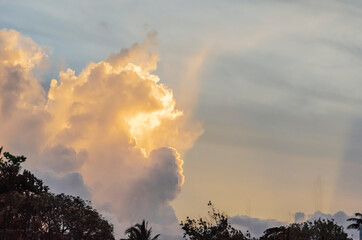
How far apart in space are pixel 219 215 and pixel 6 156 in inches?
1121

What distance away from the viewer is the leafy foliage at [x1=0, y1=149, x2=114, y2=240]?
88.9m

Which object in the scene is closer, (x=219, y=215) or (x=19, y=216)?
(x=219, y=215)

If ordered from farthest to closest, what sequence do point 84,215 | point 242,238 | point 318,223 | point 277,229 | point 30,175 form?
1. point 318,223
2. point 84,215
3. point 30,175
4. point 242,238
5. point 277,229

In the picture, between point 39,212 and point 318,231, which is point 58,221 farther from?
point 318,231

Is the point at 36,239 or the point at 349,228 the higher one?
the point at 349,228

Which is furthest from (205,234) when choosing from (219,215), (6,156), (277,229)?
(6,156)

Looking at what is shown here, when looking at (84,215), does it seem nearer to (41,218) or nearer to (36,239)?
(41,218)

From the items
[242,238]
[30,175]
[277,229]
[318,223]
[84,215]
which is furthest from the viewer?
[318,223]

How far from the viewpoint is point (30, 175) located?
9756cm

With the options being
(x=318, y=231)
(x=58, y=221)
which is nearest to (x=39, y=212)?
(x=58, y=221)

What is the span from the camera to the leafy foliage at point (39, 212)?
3499 inches

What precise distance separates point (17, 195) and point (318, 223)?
51.1 m

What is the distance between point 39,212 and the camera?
98625mm

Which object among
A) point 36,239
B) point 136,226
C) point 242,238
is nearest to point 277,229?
point 242,238
